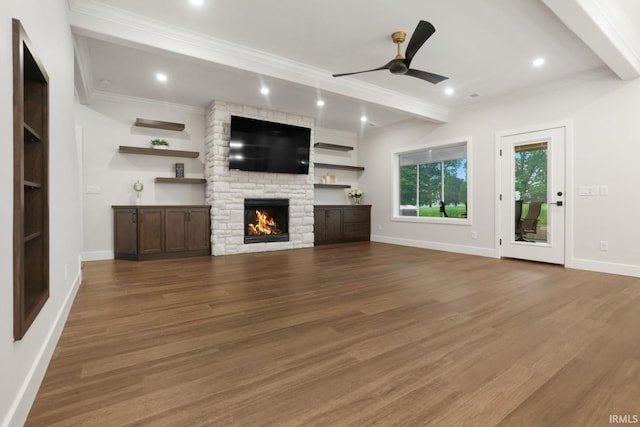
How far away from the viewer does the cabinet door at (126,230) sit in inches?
203

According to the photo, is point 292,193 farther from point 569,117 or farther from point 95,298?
point 569,117

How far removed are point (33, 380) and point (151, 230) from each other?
3969 mm

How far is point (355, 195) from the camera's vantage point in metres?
7.98

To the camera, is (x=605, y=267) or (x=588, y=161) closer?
(x=605, y=267)

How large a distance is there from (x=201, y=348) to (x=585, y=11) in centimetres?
395

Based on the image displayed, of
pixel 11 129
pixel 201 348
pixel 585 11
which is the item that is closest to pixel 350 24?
pixel 585 11

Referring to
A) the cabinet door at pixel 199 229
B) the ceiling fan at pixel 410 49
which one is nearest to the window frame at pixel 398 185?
the ceiling fan at pixel 410 49

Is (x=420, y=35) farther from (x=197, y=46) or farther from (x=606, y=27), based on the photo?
(x=197, y=46)

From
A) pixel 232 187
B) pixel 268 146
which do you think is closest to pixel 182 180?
pixel 232 187

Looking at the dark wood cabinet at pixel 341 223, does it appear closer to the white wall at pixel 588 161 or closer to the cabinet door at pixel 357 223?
the cabinet door at pixel 357 223

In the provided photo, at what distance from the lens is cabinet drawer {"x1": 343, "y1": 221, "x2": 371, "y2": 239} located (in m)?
7.47

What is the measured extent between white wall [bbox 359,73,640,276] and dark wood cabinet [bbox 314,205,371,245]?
2.36 metres

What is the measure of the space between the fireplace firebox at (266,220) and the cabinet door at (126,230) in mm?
1815

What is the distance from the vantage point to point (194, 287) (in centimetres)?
346
